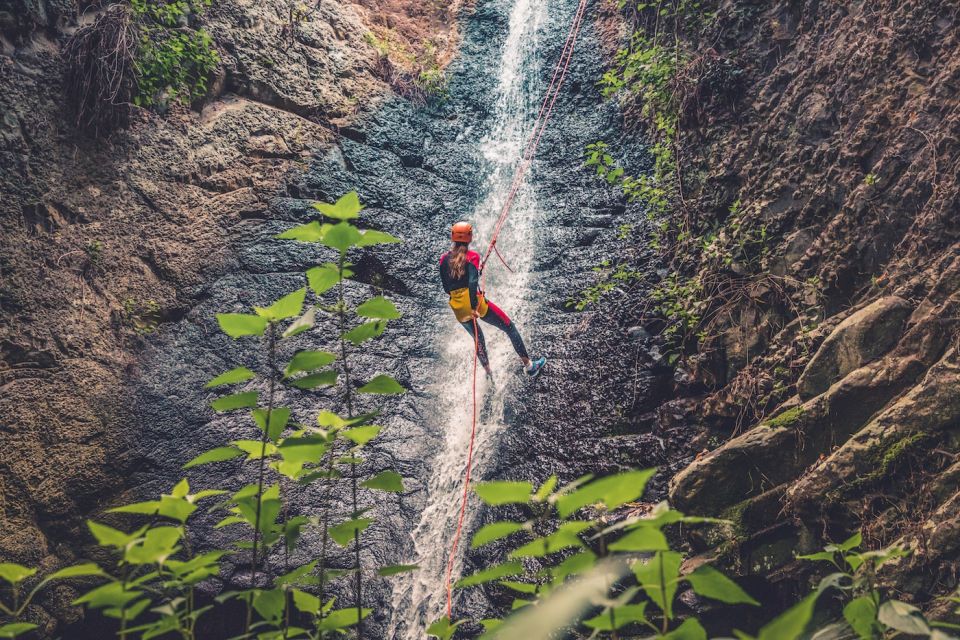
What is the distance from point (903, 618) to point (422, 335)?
5.65 m

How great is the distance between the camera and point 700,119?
5441mm

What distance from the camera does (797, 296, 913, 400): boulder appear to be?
10.1ft

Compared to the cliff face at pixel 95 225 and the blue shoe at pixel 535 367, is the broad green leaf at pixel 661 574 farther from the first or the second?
the cliff face at pixel 95 225

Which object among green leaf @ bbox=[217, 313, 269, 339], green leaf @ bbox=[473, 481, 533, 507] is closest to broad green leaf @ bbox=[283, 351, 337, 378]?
green leaf @ bbox=[217, 313, 269, 339]

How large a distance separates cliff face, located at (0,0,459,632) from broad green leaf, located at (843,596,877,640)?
521 cm

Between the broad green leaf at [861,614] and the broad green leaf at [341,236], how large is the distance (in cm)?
120

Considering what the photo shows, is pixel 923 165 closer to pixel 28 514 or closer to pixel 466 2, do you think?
pixel 28 514

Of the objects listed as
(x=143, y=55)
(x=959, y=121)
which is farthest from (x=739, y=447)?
(x=143, y=55)

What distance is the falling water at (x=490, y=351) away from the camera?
4594mm

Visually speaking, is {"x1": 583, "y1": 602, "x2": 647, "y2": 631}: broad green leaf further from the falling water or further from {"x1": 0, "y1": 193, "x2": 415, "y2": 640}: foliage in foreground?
the falling water

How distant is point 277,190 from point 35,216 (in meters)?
2.35

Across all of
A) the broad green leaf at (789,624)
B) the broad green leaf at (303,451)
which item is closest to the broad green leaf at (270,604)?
the broad green leaf at (303,451)

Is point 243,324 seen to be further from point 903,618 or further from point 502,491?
point 903,618

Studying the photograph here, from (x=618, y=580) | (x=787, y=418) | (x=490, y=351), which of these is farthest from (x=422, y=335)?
(x=618, y=580)
